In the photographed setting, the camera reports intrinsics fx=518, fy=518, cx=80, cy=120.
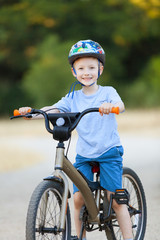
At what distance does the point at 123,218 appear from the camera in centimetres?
385

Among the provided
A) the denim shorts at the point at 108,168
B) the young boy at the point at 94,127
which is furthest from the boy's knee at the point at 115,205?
the denim shorts at the point at 108,168

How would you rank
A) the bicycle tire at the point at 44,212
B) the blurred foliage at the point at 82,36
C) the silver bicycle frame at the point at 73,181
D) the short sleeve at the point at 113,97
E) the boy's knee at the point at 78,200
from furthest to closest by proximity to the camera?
1. the blurred foliage at the point at 82,36
2. the boy's knee at the point at 78,200
3. the short sleeve at the point at 113,97
4. the silver bicycle frame at the point at 73,181
5. the bicycle tire at the point at 44,212

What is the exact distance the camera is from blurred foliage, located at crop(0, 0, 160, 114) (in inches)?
995

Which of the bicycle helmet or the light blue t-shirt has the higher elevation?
the bicycle helmet

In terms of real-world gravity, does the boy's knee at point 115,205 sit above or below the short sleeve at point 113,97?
below

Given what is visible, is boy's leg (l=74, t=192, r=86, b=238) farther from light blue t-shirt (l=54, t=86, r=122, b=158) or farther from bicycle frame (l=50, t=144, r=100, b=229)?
light blue t-shirt (l=54, t=86, r=122, b=158)

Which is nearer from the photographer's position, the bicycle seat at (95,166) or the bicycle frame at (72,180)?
the bicycle frame at (72,180)

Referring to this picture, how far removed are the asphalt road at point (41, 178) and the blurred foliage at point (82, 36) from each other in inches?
439

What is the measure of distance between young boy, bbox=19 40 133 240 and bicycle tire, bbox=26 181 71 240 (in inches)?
11.5

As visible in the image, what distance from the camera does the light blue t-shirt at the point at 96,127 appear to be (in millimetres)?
3707

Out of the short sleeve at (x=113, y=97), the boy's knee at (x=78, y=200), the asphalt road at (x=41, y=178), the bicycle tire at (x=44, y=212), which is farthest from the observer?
the asphalt road at (x=41, y=178)

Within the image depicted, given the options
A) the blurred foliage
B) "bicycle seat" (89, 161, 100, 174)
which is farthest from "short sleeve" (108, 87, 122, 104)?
the blurred foliage

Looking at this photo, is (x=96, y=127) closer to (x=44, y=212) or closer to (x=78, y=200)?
(x=78, y=200)

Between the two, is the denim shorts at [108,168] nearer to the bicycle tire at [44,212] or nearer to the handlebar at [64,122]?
the bicycle tire at [44,212]
